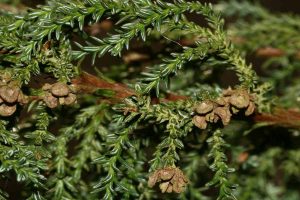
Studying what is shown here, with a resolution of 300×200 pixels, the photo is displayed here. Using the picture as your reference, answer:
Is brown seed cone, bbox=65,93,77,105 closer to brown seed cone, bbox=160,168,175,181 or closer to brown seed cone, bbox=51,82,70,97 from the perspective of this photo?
brown seed cone, bbox=51,82,70,97

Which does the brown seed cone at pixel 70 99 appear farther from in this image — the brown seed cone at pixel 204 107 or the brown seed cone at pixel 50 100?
the brown seed cone at pixel 204 107

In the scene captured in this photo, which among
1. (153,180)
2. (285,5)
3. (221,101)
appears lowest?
(285,5)

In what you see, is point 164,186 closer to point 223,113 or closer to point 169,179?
point 169,179

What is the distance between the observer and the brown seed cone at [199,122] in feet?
2.33

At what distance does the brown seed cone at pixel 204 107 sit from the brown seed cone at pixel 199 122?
0.4 inches

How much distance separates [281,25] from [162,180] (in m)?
0.82

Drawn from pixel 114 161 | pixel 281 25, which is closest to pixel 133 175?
pixel 114 161

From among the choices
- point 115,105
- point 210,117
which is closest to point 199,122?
point 210,117

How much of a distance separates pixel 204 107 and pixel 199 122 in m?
0.02

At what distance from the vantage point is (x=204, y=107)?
0.70 metres

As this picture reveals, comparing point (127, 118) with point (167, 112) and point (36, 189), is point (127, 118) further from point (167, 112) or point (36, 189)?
point (36, 189)

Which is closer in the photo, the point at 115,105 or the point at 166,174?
the point at 166,174

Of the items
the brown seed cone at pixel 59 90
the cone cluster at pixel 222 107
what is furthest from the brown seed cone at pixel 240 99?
the brown seed cone at pixel 59 90

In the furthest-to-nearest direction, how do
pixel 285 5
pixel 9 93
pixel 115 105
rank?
pixel 285 5, pixel 115 105, pixel 9 93
